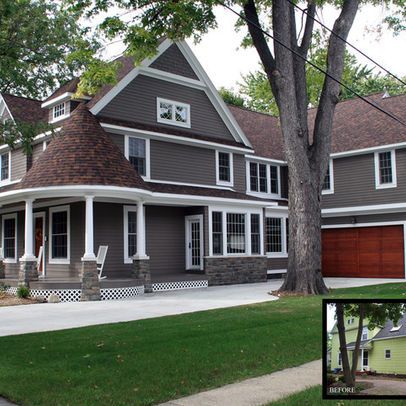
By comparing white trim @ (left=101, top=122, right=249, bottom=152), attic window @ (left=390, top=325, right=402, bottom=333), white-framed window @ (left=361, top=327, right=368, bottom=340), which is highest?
white trim @ (left=101, top=122, right=249, bottom=152)

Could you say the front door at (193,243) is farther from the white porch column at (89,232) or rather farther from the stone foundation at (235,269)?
the white porch column at (89,232)

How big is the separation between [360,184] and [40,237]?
1351 cm

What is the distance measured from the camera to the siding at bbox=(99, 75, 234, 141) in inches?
784

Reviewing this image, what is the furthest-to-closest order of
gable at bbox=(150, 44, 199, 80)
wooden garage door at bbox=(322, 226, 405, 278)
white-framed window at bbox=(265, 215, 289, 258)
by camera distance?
white-framed window at bbox=(265, 215, 289, 258) → wooden garage door at bbox=(322, 226, 405, 278) → gable at bbox=(150, 44, 199, 80)

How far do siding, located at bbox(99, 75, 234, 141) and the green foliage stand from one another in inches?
913

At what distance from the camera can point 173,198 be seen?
19.3 m

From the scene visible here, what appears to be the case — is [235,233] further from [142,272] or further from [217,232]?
[142,272]

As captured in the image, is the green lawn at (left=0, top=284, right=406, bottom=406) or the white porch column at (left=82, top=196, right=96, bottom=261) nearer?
the green lawn at (left=0, top=284, right=406, bottom=406)

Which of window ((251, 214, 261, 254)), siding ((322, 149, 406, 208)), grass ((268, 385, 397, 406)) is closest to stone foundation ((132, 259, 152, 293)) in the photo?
window ((251, 214, 261, 254))

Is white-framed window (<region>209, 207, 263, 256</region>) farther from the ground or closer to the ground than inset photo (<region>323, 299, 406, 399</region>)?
farther from the ground

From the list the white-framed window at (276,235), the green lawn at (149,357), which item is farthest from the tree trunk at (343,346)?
the white-framed window at (276,235)

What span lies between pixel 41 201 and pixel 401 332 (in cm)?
1775

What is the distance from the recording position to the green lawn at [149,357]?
5676 millimetres

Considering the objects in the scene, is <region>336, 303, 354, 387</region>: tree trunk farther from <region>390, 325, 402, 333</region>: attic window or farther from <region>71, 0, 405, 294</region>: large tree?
<region>71, 0, 405, 294</region>: large tree
